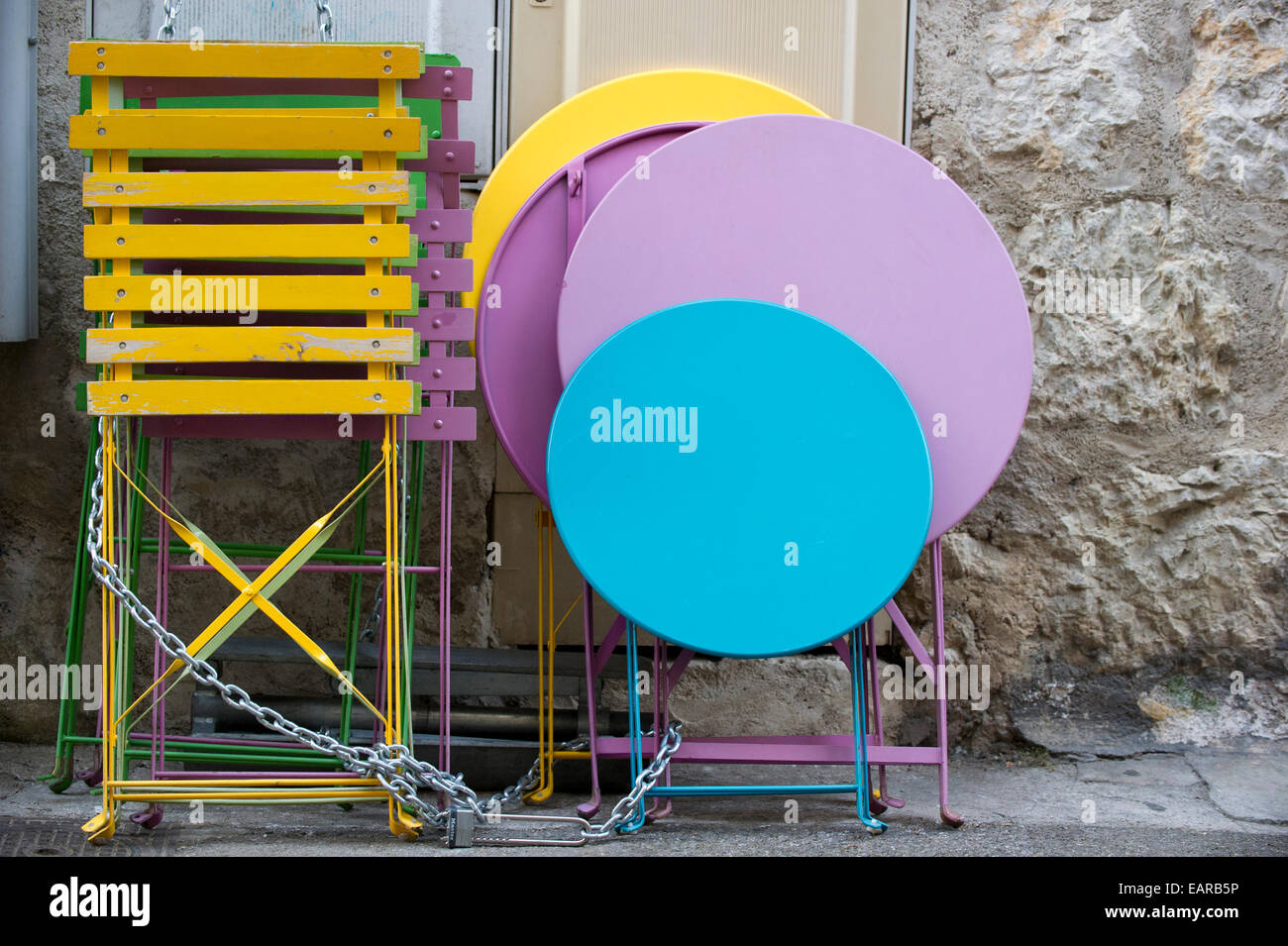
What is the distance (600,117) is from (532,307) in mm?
575

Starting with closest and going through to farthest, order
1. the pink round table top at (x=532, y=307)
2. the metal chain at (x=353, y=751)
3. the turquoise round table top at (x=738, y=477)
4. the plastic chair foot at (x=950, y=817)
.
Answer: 1. the metal chain at (x=353, y=751)
2. the turquoise round table top at (x=738, y=477)
3. the plastic chair foot at (x=950, y=817)
4. the pink round table top at (x=532, y=307)

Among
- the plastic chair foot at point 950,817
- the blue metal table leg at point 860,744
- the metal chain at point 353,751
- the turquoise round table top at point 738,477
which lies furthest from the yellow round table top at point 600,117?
the plastic chair foot at point 950,817

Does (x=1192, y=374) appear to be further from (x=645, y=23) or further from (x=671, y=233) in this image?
(x=645, y=23)

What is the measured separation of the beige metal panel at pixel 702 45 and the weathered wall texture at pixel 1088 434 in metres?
0.29

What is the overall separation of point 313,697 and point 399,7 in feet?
6.10

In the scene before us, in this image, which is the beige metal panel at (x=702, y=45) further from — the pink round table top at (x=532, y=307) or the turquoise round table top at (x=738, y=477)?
the turquoise round table top at (x=738, y=477)

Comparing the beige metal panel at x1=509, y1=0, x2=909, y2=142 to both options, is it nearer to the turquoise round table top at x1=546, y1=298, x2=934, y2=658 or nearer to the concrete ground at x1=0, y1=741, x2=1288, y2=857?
the turquoise round table top at x1=546, y1=298, x2=934, y2=658

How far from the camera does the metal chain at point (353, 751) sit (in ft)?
7.59

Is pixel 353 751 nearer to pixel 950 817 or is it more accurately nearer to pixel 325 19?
pixel 950 817

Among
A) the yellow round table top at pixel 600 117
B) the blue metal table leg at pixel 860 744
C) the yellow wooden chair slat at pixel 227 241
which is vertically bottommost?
the blue metal table leg at pixel 860 744

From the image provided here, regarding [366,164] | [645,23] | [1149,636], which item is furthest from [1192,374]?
[366,164]

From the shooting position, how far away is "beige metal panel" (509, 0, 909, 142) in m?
3.18

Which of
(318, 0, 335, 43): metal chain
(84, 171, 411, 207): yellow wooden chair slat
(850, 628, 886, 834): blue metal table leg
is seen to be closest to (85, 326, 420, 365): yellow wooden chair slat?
(84, 171, 411, 207): yellow wooden chair slat

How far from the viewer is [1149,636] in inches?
127
